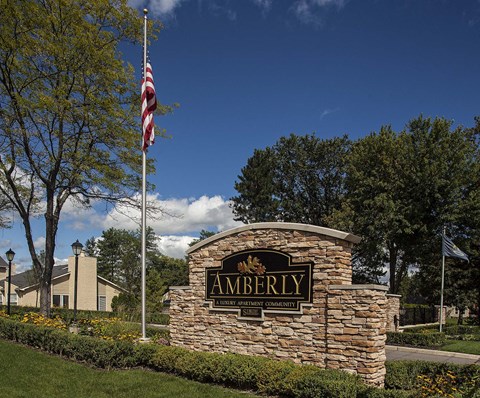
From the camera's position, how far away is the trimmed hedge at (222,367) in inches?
277

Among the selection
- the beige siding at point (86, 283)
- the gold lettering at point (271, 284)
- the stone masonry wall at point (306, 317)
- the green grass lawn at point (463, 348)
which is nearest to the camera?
the stone masonry wall at point (306, 317)

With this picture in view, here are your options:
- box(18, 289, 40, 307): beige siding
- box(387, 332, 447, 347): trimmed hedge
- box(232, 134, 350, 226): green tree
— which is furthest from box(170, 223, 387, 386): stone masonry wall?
box(18, 289, 40, 307): beige siding

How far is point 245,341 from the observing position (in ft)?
33.3

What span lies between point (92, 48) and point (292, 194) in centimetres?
2770

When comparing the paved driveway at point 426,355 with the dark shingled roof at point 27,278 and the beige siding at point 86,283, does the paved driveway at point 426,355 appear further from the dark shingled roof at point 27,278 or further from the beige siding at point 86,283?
the dark shingled roof at point 27,278

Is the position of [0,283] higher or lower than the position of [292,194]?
lower

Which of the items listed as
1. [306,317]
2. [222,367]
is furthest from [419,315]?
[222,367]

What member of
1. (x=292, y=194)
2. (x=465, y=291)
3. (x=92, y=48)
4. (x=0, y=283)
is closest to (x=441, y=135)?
(x=465, y=291)

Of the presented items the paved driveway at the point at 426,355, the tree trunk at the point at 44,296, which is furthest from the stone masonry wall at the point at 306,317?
the tree trunk at the point at 44,296

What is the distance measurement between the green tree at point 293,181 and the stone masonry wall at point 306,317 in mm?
28346

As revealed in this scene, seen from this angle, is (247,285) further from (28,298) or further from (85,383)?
(28,298)

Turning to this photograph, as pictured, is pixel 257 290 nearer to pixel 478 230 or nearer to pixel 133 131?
pixel 133 131

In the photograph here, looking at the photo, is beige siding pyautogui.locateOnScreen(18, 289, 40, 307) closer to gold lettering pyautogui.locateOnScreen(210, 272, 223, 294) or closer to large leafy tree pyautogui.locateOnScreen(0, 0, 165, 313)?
large leafy tree pyautogui.locateOnScreen(0, 0, 165, 313)

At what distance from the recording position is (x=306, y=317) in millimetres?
9156
